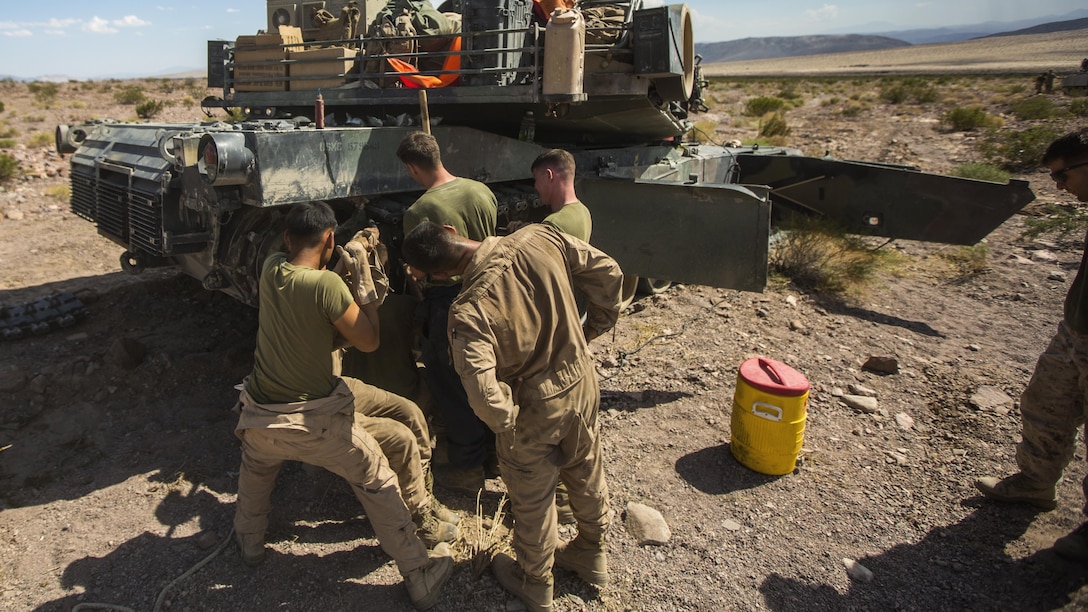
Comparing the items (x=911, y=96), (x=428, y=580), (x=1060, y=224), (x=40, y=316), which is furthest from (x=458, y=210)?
(x=911, y=96)

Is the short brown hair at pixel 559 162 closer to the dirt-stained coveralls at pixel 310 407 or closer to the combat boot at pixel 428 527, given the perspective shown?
the dirt-stained coveralls at pixel 310 407

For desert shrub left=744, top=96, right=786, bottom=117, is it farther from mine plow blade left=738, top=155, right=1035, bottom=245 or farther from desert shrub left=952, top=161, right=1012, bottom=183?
mine plow blade left=738, top=155, right=1035, bottom=245

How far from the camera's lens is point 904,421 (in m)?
4.43

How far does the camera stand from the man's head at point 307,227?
2701mm

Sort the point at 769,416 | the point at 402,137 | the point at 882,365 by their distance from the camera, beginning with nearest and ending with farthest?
the point at 769,416 → the point at 402,137 → the point at 882,365

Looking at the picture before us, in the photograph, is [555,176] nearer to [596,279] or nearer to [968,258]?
[596,279]

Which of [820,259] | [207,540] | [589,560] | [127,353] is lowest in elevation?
[207,540]

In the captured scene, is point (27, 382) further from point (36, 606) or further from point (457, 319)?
point (457, 319)

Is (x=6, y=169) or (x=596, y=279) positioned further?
(x=6, y=169)

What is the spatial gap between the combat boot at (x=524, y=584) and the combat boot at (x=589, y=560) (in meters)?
0.19

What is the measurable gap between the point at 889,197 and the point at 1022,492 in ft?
14.0

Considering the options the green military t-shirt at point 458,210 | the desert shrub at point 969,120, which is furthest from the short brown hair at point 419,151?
the desert shrub at point 969,120

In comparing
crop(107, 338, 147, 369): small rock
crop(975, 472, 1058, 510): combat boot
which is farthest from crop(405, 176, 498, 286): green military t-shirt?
crop(975, 472, 1058, 510): combat boot

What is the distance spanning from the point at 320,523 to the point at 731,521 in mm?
2011
